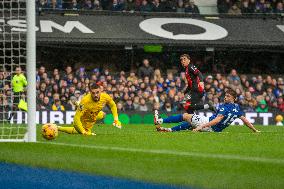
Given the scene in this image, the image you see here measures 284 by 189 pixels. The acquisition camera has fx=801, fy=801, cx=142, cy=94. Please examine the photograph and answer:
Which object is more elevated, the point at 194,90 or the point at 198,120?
the point at 194,90

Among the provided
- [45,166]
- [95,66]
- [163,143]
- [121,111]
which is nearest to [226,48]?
[95,66]

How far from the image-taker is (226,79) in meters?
33.4

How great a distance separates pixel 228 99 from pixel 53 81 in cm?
1387

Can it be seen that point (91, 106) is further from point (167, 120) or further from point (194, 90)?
point (194, 90)

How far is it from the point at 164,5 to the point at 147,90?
6.16 meters

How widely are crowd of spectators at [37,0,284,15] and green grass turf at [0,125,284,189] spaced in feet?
65.9

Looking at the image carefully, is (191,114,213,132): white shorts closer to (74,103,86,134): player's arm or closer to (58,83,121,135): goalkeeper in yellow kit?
(58,83,121,135): goalkeeper in yellow kit

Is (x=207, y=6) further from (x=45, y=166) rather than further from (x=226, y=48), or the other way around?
(x=45, y=166)

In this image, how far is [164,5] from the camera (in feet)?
117

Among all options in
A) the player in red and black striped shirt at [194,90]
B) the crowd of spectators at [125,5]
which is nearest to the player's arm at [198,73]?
the player in red and black striped shirt at [194,90]

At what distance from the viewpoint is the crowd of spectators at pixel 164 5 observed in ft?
113

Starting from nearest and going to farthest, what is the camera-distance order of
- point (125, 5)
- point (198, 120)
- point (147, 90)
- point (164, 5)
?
point (198, 120) → point (147, 90) → point (125, 5) → point (164, 5)

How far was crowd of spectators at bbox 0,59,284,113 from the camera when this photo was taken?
2934cm

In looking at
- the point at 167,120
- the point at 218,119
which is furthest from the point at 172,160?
the point at 167,120
